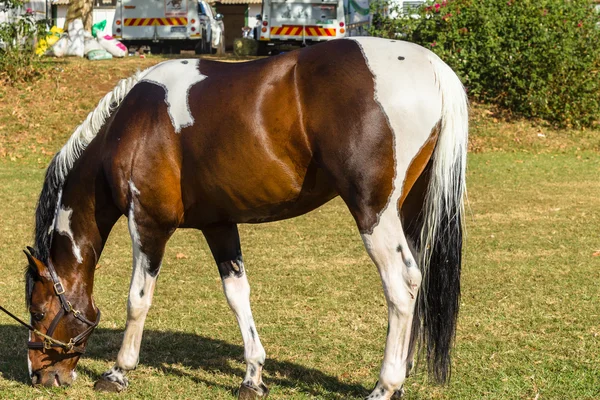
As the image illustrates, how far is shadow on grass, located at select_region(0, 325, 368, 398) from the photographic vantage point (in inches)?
197

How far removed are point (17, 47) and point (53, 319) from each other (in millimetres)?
13871

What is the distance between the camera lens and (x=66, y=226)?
4.87 metres

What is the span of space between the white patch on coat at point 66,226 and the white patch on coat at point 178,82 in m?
0.86

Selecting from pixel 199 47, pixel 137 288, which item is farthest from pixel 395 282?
pixel 199 47

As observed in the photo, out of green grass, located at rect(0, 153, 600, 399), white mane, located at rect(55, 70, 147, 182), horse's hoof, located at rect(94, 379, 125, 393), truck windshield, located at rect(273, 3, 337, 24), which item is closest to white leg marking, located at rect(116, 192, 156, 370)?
horse's hoof, located at rect(94, 379, 125, 393)

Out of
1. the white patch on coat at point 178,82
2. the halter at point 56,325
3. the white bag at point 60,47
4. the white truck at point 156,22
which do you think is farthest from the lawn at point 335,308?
the white truck at point 156,22

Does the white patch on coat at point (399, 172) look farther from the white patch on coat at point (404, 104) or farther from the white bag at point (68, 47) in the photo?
the white bag at point (68, 47)

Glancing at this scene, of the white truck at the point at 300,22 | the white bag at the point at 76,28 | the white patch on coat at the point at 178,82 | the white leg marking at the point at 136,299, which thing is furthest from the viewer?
the white truck at the point at 300,22

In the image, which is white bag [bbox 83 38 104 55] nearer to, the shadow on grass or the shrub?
the shrub

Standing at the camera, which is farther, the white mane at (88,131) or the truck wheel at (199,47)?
the truck wheel at (199,47)

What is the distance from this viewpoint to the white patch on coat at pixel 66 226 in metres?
4.86

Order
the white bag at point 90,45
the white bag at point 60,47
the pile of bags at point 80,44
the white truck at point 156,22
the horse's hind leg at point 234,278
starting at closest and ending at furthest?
the horse's hind leg at point 234,278, the white bag at point 60,47, the pile of bags at point 80,44, the white bag at point 90,45, the white truck at point 156,22

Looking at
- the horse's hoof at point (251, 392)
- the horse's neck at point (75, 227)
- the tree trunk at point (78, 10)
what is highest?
the tree trunk at point (78, 10)

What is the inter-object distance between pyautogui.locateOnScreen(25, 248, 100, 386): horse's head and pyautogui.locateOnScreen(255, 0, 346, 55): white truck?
1988cm
